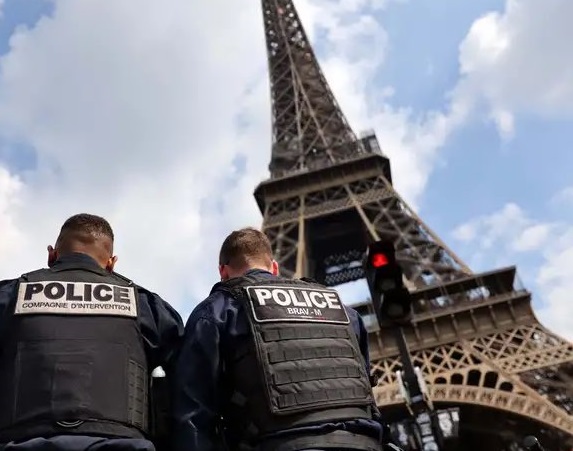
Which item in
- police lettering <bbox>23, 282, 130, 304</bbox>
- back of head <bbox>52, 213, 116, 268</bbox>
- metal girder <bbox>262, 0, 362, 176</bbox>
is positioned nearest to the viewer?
police lettering <bbox>23, 282, 130, 304</bbox>

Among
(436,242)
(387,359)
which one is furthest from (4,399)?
(436,242)

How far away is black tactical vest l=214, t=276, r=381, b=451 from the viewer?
2537 mm

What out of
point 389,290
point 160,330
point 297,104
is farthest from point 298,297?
point 297,104

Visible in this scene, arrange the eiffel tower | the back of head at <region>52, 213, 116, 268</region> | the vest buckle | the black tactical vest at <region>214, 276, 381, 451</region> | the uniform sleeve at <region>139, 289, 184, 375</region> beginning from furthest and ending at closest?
the eiffel tower < the back of head at <region>52, 213, 116, 268</region> < the uniform sleeve at <region>139, 289, 184, 375</region> < the black tactical vest at <region>214, 276, 381, 451</region> < the vest buckle

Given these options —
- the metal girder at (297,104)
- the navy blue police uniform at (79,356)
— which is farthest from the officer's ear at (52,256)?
the metal girder at (297,104)

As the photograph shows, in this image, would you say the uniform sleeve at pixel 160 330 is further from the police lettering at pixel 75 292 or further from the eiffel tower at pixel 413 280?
the eiffel tower at pixel 413 280

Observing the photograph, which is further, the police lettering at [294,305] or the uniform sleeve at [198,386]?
the police lettering at [294,305]

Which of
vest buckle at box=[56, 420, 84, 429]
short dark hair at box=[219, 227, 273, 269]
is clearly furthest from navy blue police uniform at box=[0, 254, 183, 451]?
short dark hair at box=[219, 227, 273, 269]

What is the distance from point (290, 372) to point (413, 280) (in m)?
19.3

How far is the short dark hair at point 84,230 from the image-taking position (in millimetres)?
3068

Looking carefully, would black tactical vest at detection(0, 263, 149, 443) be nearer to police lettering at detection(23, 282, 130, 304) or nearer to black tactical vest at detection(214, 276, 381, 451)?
police lettering at detection(23, 282, 130, 304)

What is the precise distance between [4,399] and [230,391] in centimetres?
94

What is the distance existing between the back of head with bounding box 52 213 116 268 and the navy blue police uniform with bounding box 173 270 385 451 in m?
0.60

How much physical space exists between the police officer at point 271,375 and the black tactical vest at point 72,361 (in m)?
0.23
